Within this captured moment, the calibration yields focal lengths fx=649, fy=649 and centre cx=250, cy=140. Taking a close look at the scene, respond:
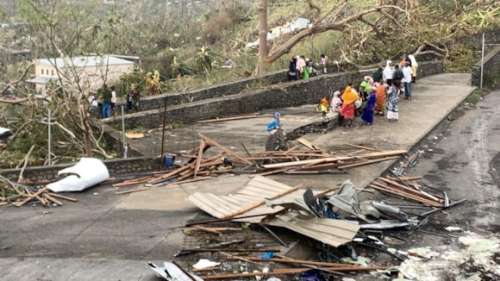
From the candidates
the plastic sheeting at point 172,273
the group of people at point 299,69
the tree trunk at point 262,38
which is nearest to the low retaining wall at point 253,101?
the group of people at point 299,69

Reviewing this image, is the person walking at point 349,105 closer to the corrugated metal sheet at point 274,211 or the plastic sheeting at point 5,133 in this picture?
the corrugated metal sheet at point 274,211

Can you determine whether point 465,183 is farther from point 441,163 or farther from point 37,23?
point 37,23

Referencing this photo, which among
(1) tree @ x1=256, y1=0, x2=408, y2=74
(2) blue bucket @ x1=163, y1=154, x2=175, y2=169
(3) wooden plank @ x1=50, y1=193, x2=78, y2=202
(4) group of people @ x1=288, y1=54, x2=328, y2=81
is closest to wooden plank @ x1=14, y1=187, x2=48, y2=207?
(3) wooden plank @ x1=50, y1=193, x2=78, y2=202

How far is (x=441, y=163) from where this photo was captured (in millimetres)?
13789

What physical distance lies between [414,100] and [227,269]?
554 inches

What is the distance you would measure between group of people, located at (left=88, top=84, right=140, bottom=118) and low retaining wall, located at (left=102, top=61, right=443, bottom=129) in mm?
1491

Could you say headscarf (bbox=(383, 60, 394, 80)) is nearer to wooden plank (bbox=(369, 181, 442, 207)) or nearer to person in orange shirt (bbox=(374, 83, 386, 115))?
person in orange shirt (bbox=(374, 83, 386, 115))

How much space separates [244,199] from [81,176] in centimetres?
315

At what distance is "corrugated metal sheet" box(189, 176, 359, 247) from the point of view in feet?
27.1

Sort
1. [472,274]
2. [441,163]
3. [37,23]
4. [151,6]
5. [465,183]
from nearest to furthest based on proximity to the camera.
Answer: [472,274] → [465,183] → [441,163] → [37,23] → [151,6]

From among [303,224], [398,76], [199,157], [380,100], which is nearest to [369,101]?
[380,100]

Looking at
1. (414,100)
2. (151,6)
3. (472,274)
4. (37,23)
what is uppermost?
(151,6)

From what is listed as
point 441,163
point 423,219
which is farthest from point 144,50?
point 423,219

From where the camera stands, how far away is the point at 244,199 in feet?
32.3
